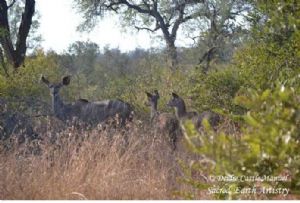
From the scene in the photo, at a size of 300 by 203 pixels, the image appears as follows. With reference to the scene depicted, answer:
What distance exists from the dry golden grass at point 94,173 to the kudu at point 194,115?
2.13m

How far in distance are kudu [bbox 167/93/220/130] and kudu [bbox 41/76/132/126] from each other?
37.0 inches

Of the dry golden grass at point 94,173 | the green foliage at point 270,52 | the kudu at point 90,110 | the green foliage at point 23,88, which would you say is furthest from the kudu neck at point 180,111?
the dry golden grass at point 94,173

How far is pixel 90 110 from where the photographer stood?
1216cm

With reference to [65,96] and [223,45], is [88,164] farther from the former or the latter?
[223,45]

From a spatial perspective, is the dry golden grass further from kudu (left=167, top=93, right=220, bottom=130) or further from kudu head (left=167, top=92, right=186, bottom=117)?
kudu head (left=167, top=92, right=186, bottom=117)

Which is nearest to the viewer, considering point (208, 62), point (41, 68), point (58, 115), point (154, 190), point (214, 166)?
point (214, 166)

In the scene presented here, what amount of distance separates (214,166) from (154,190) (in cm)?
241

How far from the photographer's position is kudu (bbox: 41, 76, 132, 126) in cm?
1162

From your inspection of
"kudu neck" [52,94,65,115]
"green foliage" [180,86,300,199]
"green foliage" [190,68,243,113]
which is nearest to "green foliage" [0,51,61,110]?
"kudu neck" [52,94,65,115]

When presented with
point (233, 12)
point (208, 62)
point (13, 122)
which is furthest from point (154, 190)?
point (233, 12)

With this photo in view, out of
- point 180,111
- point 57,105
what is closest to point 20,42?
point 57,105

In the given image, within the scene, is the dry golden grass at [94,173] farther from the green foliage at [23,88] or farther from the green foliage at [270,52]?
the green foliage at [23,88]

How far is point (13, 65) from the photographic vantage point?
14.6 m

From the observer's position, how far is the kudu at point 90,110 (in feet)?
38.1
